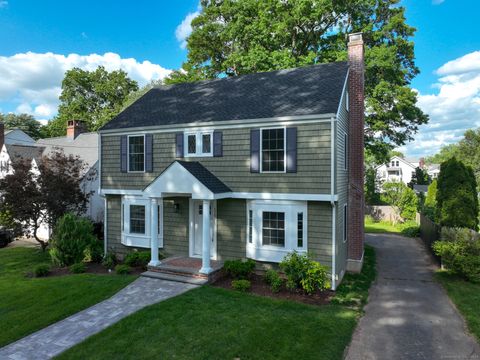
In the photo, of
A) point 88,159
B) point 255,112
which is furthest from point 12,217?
point 255,112

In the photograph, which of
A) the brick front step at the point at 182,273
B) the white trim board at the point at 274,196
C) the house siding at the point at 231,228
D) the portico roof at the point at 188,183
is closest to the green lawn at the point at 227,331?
the brick front step at the point at 182,273

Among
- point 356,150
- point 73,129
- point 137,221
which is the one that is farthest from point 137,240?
point 73,129

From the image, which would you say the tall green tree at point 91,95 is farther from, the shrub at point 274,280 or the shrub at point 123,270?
the shrub at point 274,280

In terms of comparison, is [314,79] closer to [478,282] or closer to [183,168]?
[183,168]

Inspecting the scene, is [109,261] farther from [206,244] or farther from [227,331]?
[227,331]

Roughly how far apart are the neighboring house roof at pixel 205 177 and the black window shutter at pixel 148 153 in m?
2.10

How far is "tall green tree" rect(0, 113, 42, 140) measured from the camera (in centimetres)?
5041

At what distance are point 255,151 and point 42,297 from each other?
7855 mm

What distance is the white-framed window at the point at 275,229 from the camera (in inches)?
395

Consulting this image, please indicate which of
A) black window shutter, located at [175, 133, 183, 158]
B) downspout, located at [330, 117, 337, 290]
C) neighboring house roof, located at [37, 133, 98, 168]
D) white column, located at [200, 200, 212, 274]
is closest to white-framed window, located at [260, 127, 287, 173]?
downspout, located at [330, 117, 337, 290]

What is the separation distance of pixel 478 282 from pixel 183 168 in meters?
10.8

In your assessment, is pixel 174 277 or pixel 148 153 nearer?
pixel 174 277

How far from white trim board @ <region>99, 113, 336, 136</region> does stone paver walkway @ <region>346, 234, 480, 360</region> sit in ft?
18.9

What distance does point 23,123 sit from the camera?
166 ft
